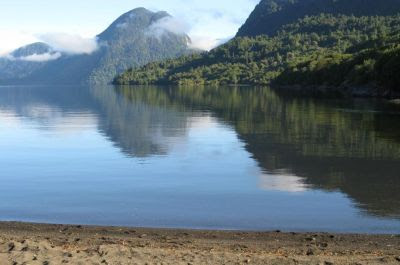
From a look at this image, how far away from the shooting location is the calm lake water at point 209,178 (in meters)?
23.3

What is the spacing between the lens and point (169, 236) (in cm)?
1986

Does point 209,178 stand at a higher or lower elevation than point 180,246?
lower

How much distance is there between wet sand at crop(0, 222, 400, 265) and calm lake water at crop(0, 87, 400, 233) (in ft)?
5.83

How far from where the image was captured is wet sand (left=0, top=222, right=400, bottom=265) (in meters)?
15.7

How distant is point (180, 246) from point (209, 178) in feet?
47.2

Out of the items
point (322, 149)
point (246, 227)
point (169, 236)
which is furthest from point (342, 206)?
point (322, 149)

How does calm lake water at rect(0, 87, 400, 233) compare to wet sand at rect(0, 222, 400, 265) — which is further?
calm lake water at rect(0, 87, 400, 233)

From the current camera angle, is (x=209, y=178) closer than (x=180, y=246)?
No

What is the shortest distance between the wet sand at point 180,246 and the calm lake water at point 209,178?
1.78m

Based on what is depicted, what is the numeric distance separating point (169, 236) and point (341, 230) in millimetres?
6476

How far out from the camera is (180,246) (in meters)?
17.9

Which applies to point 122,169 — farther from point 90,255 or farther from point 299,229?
point 90,255

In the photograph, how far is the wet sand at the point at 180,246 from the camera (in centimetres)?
1568

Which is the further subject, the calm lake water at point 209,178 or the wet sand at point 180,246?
the calm lake water at point 209,178
